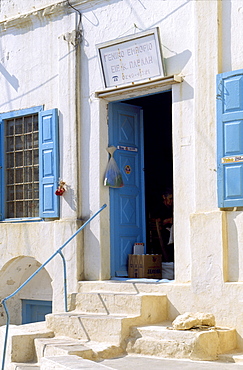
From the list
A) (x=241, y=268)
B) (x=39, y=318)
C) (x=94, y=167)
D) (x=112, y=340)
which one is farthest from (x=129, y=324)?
(x=39, y=318)

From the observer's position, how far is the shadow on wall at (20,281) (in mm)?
10680

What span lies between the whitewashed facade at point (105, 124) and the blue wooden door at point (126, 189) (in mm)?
163

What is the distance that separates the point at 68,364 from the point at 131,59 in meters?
4.34

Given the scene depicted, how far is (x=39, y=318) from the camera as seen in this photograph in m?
11.0

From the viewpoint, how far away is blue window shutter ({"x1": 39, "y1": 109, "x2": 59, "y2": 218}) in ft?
32.1

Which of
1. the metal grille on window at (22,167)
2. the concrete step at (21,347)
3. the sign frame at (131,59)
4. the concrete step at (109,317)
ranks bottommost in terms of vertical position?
the concrete step at (21,347)

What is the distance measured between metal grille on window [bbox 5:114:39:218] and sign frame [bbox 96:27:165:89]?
1768mm

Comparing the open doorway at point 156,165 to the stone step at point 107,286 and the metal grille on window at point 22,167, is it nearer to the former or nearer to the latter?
the metal grille on window at point 22,167

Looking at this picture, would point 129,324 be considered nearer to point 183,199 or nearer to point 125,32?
point 183,199

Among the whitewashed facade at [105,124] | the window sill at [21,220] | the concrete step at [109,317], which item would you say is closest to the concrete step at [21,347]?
the concrete step at [109,317]

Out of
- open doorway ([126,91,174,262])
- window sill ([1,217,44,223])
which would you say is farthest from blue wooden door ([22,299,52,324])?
open doorway ([126,91,174,262])

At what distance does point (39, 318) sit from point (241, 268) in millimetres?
4533

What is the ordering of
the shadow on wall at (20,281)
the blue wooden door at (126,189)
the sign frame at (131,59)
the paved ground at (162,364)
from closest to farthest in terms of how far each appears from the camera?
the paved ground at (162,364), the sign frame at (131,59), the blue wooden door at (126,189), the shadow on wall at (20,281)

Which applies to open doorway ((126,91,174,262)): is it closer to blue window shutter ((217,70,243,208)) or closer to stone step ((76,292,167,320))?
stone step ((76,292,167,320))
